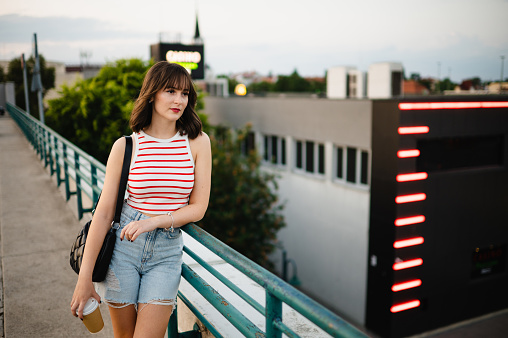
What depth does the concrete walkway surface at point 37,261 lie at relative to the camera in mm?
3730

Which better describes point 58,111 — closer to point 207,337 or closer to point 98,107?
point 98,107

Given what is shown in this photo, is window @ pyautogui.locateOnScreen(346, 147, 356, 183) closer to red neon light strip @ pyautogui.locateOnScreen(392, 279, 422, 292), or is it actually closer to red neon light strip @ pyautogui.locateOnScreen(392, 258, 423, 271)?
red neon light strip @ pyautogui.locateOnScreen(392, 258, 423, 271)

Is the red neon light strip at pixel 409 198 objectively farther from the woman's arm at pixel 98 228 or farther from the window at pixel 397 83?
the window at pixel 397 83

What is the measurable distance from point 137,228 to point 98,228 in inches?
9.2

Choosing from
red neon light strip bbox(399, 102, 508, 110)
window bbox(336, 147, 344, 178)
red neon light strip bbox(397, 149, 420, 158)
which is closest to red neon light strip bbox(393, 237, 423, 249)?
red neon light strip bbox(397, 149, 420, 158)

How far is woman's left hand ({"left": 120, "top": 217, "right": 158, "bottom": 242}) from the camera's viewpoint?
224 centimetres

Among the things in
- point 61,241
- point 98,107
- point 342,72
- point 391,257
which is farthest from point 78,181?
point 342,72

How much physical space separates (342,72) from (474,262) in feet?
57.2

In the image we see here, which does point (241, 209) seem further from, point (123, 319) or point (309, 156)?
point (123, 319)

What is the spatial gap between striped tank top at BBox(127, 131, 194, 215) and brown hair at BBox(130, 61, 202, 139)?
0.06 meters

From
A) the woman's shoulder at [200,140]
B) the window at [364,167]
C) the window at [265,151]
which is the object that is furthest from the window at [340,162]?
the woman's shoulder at [200,140]

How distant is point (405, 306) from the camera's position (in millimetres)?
14422

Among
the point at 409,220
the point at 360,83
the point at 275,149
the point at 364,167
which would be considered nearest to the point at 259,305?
the point at 409,220

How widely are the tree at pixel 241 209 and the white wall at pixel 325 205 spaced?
2298 millimetres
